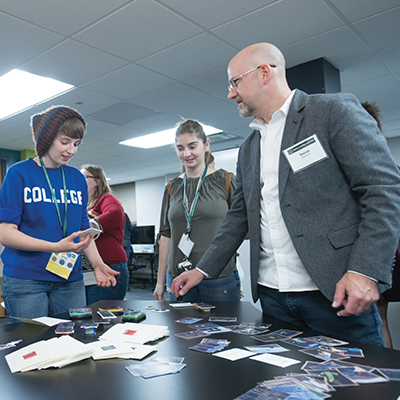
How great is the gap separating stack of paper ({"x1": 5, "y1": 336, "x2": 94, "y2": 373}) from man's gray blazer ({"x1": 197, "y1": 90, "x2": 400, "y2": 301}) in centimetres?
69

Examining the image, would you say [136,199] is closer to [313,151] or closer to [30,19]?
[30,19]

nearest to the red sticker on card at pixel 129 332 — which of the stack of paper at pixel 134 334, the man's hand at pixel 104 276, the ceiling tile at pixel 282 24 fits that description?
the stack of paper at pixel 134 334

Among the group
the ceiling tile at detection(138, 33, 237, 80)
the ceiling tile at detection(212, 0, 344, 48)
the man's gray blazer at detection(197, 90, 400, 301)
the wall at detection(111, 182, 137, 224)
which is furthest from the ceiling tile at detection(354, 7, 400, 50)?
the wall at detection(111, 182, 137, 224)

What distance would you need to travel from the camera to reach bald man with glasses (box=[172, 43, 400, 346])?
3.31ft

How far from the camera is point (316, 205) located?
1.14 m

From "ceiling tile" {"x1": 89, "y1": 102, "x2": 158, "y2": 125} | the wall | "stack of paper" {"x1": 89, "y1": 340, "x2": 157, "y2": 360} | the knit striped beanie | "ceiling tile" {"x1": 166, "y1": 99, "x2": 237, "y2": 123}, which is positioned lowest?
"stack of paper" {"x1": 89, "y1": 340, "x2": 157, "y2": 360}

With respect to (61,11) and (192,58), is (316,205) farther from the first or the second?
(192,58)

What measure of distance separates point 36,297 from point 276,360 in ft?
3.42

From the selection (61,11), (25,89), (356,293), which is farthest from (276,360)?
(25,89)

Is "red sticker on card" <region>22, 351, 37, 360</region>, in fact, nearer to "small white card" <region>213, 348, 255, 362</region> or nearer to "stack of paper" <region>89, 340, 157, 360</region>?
"stack of paper" <region>89, 340, 157, 360</region>

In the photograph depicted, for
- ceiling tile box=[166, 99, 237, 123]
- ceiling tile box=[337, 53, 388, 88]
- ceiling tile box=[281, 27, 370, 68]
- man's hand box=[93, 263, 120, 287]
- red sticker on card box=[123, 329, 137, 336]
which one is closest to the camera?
red sticker on card box=[123, 329, 137, 336]

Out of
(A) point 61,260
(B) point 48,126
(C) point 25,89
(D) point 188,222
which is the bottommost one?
(A) point 61,260

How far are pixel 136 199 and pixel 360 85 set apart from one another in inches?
325

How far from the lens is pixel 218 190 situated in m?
2.03
